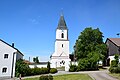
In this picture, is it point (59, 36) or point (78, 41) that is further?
point (59, 36)

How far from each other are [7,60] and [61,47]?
107 ft

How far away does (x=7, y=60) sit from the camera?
44969 mm

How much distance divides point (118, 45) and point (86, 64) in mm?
13403

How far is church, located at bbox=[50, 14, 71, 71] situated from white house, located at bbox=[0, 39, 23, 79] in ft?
86.6

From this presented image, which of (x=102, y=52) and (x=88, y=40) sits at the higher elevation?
(x=88, y=40)

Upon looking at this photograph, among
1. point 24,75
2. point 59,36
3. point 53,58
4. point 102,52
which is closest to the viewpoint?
point 24,75

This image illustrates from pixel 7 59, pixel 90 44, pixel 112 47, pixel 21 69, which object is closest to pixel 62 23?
pixel 90 44

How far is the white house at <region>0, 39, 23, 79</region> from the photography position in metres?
44.2

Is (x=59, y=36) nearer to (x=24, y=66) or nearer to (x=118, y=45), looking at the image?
(x=118, y=45)

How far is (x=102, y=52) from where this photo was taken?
5656 cm

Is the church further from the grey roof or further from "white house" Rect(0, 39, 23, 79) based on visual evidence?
"white house" Rect(0, 39, 23, 79)

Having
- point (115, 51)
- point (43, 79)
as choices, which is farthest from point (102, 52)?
point (43, 79)

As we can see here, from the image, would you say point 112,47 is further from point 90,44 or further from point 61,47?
point 61,47

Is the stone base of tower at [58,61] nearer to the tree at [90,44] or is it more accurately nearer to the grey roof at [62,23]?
the tree at [90,44]
